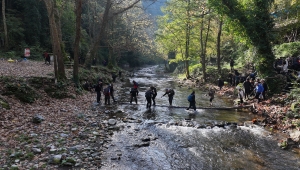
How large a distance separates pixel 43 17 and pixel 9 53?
11.3 meters

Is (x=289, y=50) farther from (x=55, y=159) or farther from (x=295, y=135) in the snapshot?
(x=55, y=159)

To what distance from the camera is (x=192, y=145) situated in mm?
9352

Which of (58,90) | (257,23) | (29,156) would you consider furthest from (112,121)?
(257,23)

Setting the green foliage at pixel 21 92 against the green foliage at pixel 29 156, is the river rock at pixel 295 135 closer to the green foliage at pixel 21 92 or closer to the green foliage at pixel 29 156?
the green foliage at pixel 29 156

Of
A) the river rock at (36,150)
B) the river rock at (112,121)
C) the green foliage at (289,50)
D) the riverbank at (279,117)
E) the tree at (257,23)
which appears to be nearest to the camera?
the river rock at (36,150)

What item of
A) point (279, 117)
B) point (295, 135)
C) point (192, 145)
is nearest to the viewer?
point (192, 145)

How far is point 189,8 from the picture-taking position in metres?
31.6

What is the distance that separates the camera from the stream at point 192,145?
7.68 m

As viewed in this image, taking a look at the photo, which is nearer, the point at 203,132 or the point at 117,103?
the point at 203,132

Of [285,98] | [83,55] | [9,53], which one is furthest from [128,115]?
[83,55]

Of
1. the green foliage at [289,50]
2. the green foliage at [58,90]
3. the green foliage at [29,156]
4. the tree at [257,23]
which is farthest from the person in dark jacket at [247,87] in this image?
the green foliage at [29,156]

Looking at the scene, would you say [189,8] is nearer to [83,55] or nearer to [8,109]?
[83,55]

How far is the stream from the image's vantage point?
25.2 feet

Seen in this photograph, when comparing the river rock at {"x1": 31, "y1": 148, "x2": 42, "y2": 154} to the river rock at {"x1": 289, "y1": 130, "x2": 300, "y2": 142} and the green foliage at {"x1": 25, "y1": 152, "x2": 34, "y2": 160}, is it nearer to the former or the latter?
the green foliage at {"x1": 25, "y1": 152, "x2": 34, "y2": 160}
